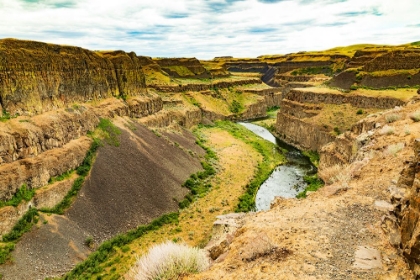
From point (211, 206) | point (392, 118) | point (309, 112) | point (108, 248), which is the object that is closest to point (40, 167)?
point (108, 248)

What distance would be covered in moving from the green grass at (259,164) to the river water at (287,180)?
2.44 ft

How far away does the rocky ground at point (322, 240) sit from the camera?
334 inches

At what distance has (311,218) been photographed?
11.9 m

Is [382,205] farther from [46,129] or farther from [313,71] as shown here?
[313,71]

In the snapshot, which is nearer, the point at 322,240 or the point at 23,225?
the point at 322,240

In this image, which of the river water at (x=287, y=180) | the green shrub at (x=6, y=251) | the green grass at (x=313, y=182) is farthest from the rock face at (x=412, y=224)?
the green grass at (x=313, y=182)

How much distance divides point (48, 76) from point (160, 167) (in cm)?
1434

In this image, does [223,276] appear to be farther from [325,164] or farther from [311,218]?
[325,164]

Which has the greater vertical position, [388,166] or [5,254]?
[388,166]

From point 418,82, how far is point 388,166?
167 feet

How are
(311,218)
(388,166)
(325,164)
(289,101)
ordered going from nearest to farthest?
(311,218)
(388,166)
(325,164)
(289,101)

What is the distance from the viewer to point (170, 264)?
30.4ft

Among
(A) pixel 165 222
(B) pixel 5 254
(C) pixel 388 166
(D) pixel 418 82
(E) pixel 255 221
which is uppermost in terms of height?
(D) pixel 418 82

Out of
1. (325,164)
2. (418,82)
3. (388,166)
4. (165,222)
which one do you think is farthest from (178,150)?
(418,82)
